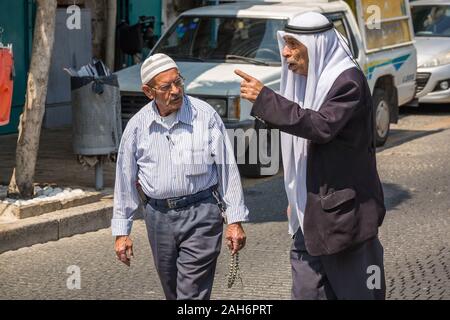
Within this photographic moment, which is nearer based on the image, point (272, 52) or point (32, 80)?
point (32, 80)

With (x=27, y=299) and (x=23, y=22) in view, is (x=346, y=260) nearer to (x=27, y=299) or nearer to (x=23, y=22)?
(x=27, y=299)

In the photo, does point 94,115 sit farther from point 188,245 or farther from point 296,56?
point 296,56

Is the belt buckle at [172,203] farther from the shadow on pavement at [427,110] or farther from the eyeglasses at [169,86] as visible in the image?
the shadow on pavement at [427,110]

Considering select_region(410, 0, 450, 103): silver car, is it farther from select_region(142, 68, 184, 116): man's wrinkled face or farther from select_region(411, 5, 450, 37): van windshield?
select_region(142, 68, 184, 116): man's wrinkled face

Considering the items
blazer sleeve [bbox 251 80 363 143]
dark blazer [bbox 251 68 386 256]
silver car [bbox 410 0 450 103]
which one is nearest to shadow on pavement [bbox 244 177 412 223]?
dark blazer [bbox 251 68 386 256]

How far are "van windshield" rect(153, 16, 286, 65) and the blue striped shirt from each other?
22.4ft

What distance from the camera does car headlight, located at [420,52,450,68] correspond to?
693 inches

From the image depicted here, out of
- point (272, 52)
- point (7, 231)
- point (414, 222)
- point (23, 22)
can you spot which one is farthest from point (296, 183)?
point (23, 22)

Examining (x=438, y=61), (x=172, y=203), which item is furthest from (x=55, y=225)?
(x=438, y=61)

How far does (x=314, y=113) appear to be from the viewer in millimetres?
5023

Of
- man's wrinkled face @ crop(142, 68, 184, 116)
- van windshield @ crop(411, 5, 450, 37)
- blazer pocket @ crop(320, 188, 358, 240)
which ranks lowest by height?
van windshield @ crop(411, 5, 450, 37)

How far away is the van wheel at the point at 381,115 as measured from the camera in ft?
47.0

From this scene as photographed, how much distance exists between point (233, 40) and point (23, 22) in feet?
10.8

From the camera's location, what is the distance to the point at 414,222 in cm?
1007
